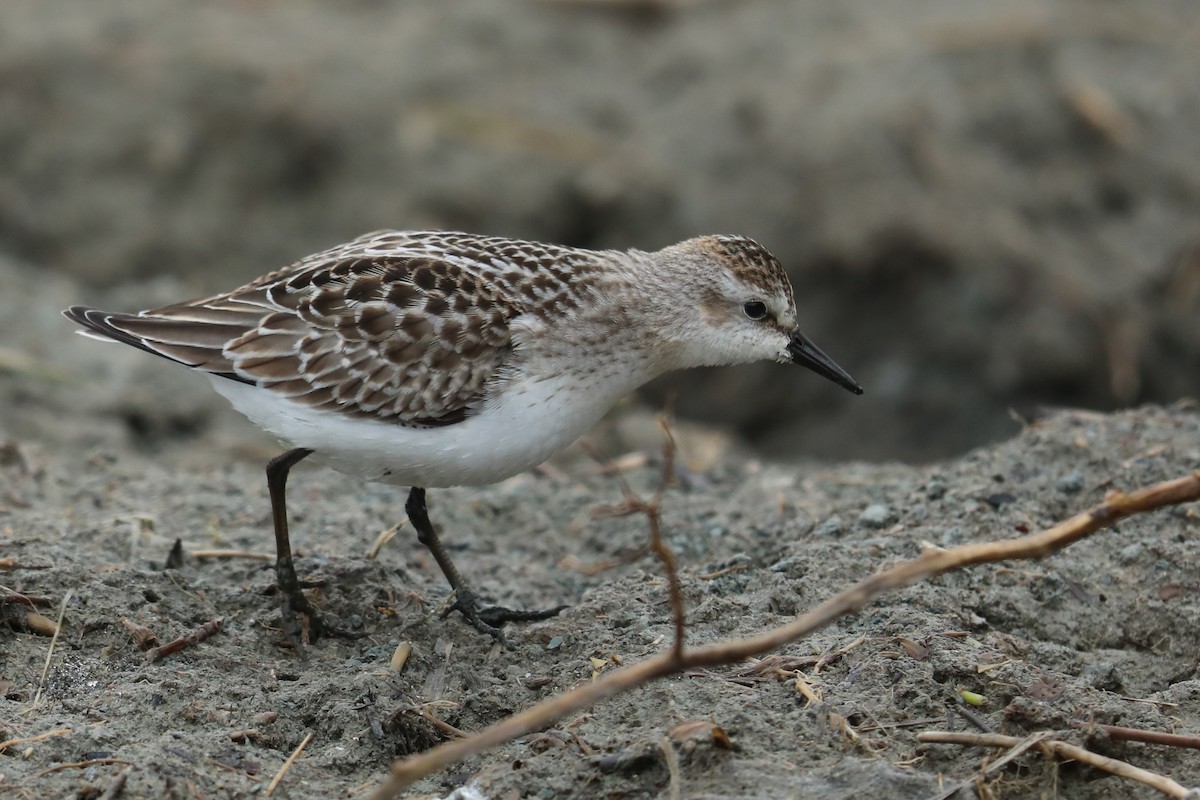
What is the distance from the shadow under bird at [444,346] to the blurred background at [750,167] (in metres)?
4.49

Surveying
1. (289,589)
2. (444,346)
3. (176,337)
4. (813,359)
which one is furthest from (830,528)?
(176,337)

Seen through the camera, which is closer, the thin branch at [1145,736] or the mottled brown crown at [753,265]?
the thin branch at [1145,736]

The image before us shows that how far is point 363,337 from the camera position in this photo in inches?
203

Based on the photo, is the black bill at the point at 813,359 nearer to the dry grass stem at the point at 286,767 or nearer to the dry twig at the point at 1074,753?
the dry twig at the point at 1074,753

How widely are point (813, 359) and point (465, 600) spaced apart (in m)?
1.69

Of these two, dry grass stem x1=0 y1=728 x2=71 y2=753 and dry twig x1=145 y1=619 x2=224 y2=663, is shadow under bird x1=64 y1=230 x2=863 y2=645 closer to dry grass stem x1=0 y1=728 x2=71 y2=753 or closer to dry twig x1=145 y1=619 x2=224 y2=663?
dry twig x1=145 y1=619 x2=224 y2=663

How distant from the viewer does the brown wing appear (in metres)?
5.08

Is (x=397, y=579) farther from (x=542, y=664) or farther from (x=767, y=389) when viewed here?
(x=767, y=389)

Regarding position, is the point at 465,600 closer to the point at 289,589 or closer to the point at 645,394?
the point at 289,589

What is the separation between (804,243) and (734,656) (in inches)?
270

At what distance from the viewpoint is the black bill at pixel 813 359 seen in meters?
5.65

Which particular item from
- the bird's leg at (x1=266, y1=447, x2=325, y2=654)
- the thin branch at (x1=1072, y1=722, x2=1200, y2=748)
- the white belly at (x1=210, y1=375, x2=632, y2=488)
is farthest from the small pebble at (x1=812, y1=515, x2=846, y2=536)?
the bird's leg at (x1=266, y1=447, x2=325, y2=654)

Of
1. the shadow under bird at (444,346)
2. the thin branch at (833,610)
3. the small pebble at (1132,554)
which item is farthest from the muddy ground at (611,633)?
the thin branch at (833,610)

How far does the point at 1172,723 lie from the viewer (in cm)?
420
